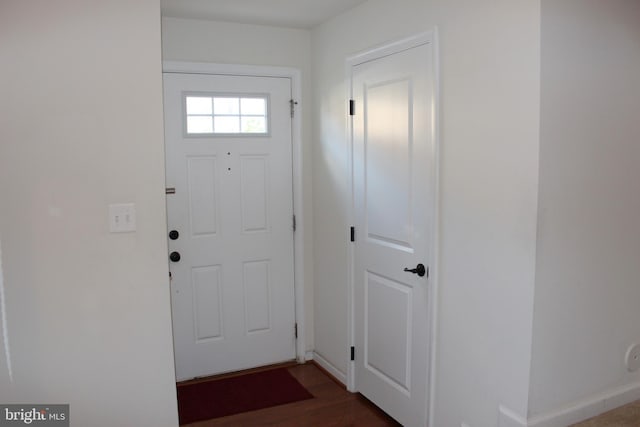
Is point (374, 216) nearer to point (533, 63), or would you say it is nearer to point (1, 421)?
point (533, 63)

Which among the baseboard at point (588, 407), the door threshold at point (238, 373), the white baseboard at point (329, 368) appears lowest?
the door threshold at point (238, 373)

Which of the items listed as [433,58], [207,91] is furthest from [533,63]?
[207,91]

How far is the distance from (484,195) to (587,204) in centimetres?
41

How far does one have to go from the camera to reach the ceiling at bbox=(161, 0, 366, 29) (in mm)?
3064

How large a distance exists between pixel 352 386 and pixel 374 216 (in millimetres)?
1160

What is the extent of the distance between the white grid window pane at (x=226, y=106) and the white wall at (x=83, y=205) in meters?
1.41

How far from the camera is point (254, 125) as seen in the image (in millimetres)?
3703

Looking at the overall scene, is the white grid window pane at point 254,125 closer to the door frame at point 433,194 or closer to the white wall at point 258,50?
the white wall at point 258,50

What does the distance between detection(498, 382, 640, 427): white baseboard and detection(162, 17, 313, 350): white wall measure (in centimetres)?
200

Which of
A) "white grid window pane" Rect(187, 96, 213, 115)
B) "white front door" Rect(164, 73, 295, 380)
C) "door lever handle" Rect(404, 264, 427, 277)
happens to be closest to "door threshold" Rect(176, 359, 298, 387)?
"white front door" Rect(164, 73, 295, 380)

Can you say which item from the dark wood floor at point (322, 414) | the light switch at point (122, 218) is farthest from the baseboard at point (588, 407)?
the light switch at point (122, 218)

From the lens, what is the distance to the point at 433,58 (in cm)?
251

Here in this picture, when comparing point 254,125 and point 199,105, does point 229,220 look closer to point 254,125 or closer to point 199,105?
point 254,125

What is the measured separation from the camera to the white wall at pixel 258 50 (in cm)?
342
